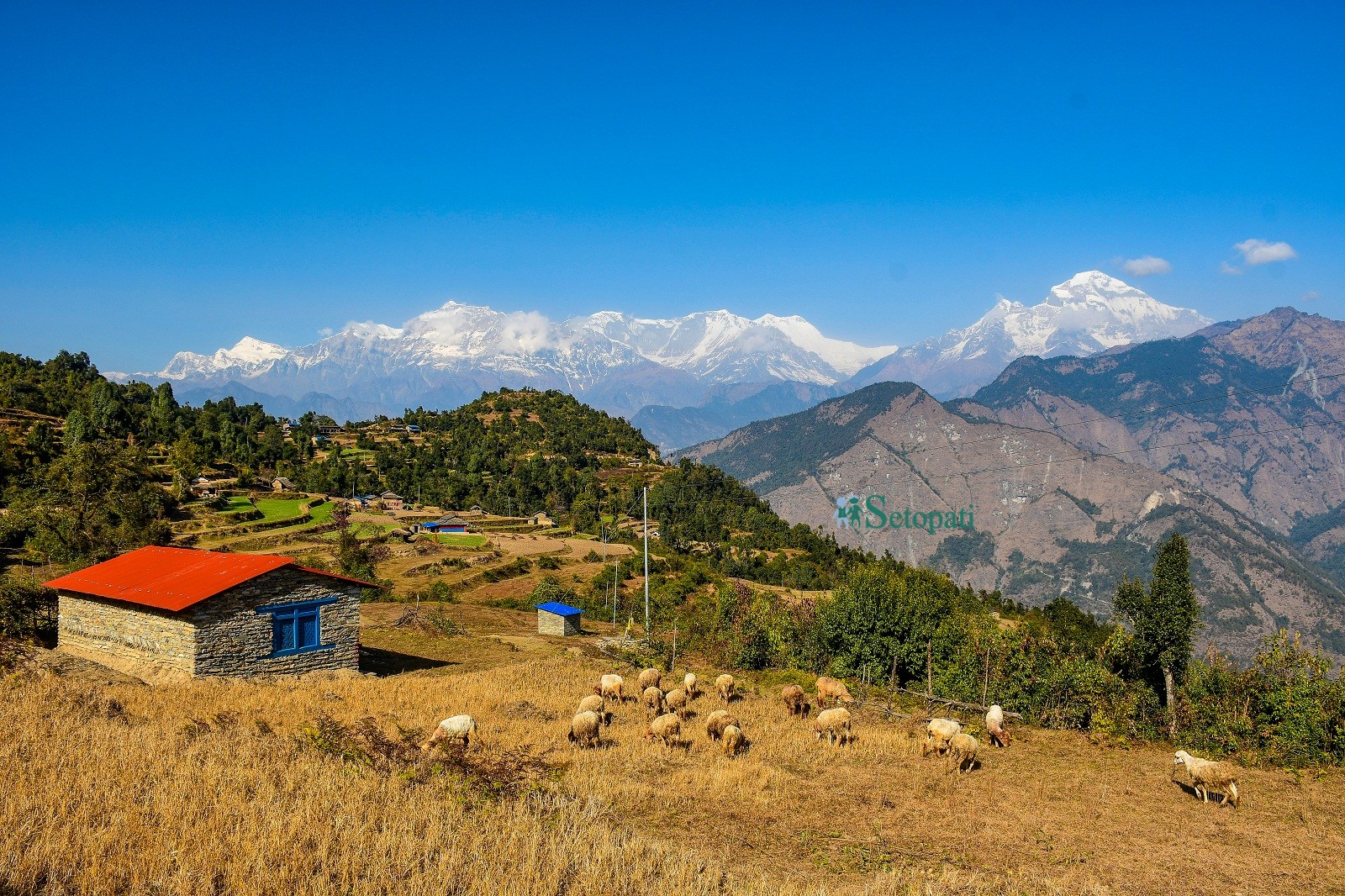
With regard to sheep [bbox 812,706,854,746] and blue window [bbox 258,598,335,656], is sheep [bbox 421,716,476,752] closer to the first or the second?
sheep [bbox 812,706,854,746]

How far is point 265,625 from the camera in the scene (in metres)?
26.4

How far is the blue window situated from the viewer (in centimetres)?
2675

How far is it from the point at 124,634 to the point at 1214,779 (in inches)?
1283

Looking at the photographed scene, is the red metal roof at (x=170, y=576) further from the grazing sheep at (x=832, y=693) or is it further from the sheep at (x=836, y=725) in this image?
the sheep at (x=836, y=725)

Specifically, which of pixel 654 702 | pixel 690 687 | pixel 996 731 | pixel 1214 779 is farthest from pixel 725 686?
pixel 1214 779

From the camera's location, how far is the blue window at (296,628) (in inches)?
1053

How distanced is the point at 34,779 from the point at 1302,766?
26.4 metres

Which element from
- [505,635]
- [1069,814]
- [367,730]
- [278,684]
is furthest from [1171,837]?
[505,635]

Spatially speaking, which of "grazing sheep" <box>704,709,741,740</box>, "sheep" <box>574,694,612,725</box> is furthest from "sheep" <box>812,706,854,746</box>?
"sheep" <box>574,694,612,725</box>

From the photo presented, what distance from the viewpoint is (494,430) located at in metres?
178

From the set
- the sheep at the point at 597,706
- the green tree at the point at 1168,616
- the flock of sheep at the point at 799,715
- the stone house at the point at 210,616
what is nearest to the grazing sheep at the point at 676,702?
the flock of sheep at the point at 799,715

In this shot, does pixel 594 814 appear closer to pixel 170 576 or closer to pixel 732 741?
pixel 732 741

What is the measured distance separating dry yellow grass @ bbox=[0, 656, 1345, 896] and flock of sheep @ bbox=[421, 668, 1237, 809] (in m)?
0.50

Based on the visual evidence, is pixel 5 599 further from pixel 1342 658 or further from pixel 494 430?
pixel 1342 658
